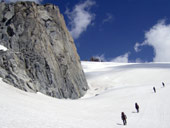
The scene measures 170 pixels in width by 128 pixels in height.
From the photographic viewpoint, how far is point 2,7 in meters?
46.4

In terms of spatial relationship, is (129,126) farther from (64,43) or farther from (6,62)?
(64,43)

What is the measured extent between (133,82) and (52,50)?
26.4 metres

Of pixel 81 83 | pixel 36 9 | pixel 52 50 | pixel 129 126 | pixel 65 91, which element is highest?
pixel 36 9

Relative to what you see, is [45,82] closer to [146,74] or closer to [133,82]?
[133,82]

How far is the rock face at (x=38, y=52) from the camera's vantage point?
97.2ft

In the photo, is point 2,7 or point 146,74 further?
point 146,74

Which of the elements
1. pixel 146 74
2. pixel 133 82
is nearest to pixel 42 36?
pixel 133 82

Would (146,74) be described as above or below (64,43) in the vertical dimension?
below

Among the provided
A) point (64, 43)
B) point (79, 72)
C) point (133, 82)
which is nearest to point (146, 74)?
point (133, 82)

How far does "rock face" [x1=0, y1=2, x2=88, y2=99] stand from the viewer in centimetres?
2961

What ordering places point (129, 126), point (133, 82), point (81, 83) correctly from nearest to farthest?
point (129, 126), point (81, 83), point (133, 82)

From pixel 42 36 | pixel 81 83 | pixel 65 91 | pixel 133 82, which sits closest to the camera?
pixel 65 91

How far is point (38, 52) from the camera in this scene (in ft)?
119

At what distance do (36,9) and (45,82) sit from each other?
21728mm
